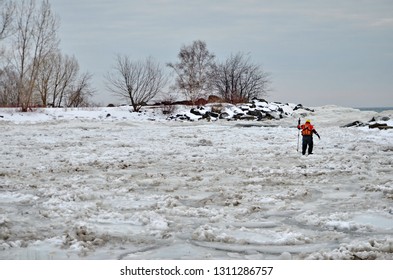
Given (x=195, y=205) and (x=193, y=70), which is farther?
(x=193, y=70)

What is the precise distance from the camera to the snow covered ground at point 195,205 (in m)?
4.08

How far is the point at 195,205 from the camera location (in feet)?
19.4

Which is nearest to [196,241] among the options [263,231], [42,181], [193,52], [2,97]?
[263,231]

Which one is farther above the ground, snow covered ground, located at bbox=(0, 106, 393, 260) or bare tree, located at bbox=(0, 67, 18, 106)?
bare tree, located at bbox=(0, 67, 18, 106)

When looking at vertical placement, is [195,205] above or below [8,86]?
below

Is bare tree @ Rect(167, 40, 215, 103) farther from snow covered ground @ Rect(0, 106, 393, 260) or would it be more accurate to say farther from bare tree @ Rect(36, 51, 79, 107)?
snow covered ground @ Rect(0, 106, 393, 260)

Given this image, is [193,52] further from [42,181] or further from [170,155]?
[42,181]

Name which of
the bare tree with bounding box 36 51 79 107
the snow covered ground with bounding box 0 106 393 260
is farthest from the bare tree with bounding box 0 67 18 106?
the snow covered ground with bounding box 0 106 393 260

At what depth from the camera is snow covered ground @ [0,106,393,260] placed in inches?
161

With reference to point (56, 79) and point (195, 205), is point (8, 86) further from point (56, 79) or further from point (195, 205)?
point (195, 205)

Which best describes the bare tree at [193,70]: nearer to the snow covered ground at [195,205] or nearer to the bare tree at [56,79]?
the bare tree at [56,79]

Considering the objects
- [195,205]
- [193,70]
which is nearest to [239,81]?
[193,70]

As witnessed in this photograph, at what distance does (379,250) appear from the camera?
3.95 metres
